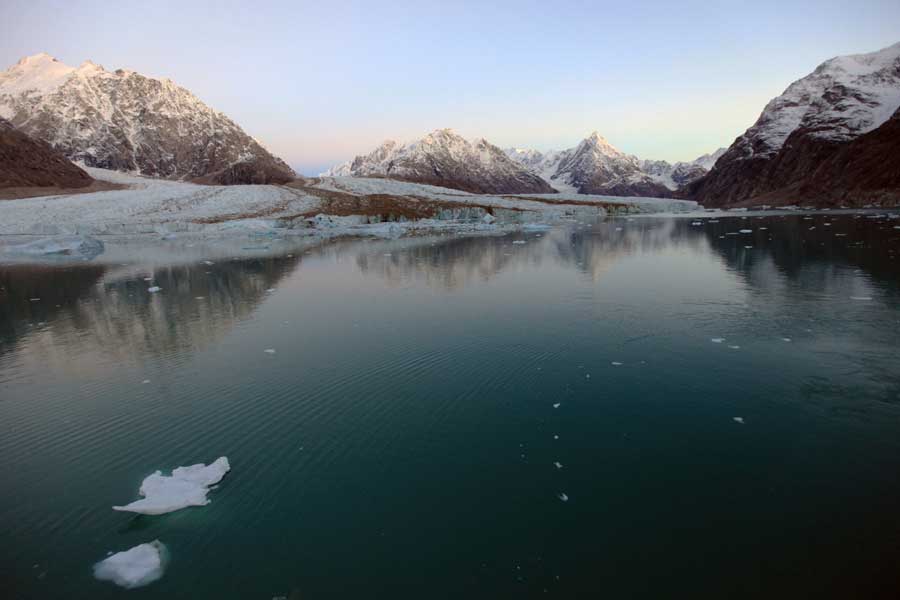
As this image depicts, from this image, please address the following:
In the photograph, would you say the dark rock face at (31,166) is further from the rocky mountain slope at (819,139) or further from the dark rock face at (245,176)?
the rocky mountain slope at (819,139)

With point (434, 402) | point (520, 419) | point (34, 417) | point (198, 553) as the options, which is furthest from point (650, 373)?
point (34, 417)

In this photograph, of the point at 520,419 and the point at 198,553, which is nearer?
the point at 198,553

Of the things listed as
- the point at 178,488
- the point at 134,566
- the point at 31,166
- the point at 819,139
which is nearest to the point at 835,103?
the point at 819,139

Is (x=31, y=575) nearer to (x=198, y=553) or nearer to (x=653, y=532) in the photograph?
(x=198, y=553)

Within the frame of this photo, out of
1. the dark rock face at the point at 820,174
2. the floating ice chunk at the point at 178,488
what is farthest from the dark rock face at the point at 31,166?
the dark rock face at the point at 820,174

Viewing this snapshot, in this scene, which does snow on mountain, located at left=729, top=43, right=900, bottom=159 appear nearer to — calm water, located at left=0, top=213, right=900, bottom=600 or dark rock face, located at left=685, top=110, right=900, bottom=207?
dark rock face, located at left=685, top=110, right=900, bottom=207

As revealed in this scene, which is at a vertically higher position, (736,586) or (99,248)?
(99,248)
